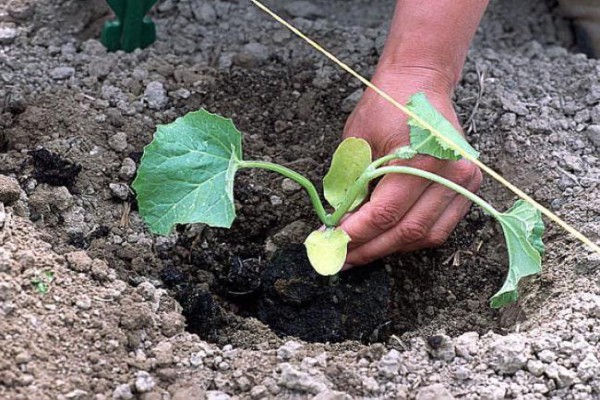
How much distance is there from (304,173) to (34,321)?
710 millimetres

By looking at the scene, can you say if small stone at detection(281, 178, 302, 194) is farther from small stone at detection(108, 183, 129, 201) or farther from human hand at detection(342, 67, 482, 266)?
small stone at detection(108, 183, 129, 201)

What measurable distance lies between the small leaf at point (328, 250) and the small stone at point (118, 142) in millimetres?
486

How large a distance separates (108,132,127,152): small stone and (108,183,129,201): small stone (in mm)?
106

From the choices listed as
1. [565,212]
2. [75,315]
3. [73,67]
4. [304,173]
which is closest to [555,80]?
[565,212]

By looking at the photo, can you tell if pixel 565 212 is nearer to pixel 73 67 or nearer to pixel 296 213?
pixel 296 213

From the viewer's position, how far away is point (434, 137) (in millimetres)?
1540

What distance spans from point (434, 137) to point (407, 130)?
0.33 feet

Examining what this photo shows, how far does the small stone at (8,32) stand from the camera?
6.82 ft

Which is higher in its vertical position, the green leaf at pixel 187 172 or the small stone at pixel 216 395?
the green leaf at pixel 187 172

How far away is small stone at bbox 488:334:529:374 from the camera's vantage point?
1406 mm

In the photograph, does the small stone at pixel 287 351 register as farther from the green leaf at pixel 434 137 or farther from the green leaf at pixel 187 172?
the green leaf at pixel 434 137

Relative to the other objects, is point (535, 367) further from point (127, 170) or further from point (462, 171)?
point (127, 170)

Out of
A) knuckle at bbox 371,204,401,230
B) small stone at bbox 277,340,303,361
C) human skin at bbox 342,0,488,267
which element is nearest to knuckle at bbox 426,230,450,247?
human skin at bbox 342,0,488,267

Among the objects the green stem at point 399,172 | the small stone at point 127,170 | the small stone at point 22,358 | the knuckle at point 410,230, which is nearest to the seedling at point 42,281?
the small stone at point 22,358
